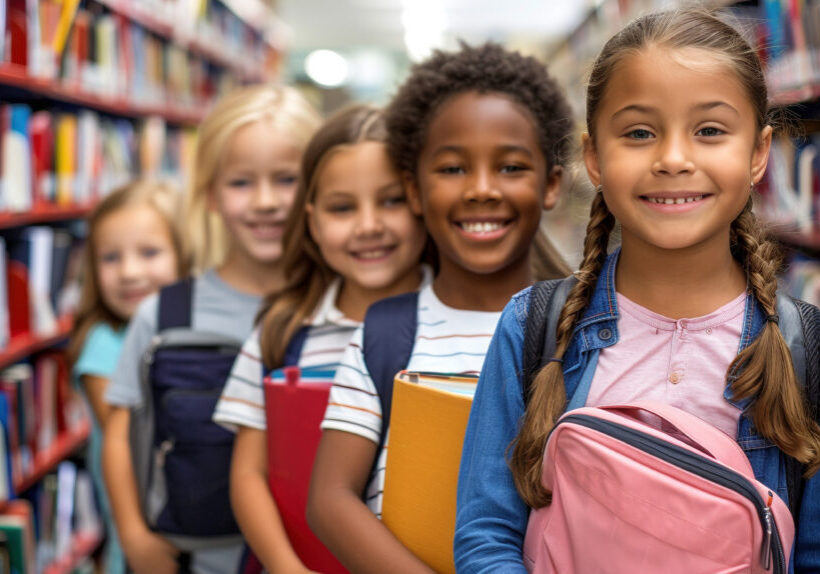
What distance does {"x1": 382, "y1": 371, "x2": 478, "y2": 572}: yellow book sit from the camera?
1.10 metres

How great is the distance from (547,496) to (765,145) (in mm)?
469

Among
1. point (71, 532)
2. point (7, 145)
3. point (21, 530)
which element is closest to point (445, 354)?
point (21, 530)

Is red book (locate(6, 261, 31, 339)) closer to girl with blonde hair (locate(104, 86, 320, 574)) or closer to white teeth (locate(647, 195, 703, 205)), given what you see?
girl with blonde hair (locate(104, 86, 320, 574))

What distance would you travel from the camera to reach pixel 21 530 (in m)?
2.27

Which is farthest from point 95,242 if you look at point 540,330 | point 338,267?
point 540,330

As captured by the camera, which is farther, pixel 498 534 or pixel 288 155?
pixel 288 155

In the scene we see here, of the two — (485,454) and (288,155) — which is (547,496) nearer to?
(485,454)

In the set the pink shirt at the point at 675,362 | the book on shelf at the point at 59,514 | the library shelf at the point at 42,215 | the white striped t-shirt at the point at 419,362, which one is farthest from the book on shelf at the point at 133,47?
the pink shirt at the point at 675,362

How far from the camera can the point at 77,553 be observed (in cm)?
317

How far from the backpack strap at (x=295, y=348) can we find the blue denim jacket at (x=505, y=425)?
0.54 m

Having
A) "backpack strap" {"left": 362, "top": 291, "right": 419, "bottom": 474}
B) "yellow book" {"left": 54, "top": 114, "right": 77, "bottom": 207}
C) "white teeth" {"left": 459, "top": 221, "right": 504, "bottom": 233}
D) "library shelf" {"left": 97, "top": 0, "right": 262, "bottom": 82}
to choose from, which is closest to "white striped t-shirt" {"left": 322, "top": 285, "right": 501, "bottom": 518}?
"backpack strap" {"left": 362, "top": 291, "right": 419, "bottom": 474}

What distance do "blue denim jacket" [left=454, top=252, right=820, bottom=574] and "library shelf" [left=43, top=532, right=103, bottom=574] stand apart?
2.45 metres

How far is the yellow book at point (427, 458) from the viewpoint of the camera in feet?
3.62

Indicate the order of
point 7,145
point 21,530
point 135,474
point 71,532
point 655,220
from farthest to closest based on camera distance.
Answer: point 71,532
point 7,145
point 21,530
point 135,474
point 655,220
